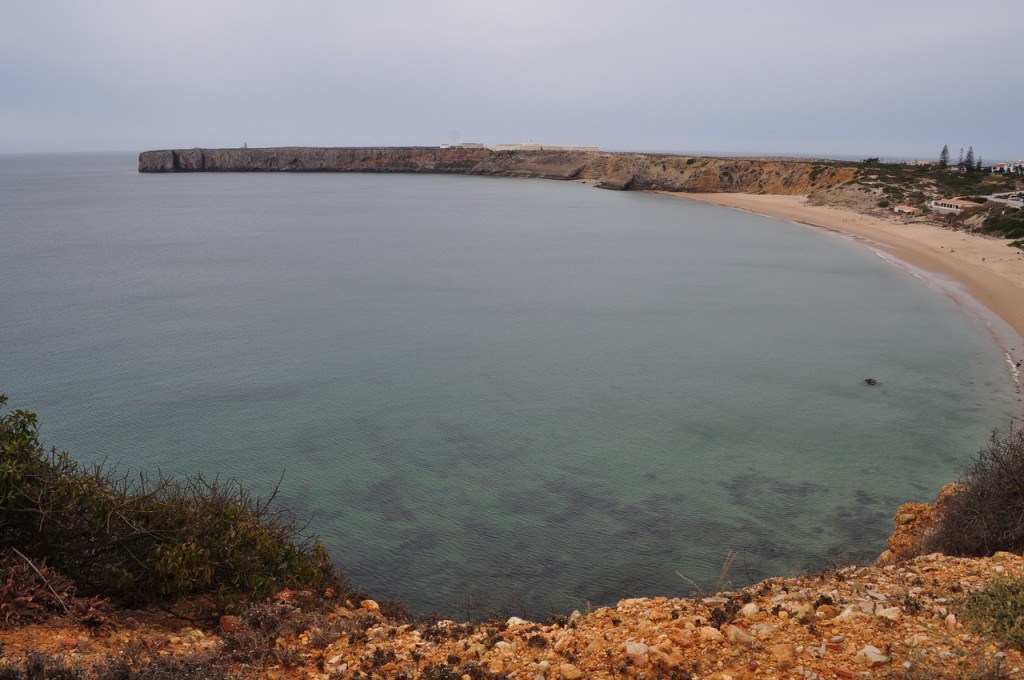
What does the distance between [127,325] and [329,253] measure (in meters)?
19.6

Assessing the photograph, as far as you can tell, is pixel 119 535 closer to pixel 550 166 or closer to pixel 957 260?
pixel 957 260

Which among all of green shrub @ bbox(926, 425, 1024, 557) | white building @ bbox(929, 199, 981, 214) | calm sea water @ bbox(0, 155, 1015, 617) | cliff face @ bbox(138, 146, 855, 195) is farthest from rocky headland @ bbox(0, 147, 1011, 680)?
cliff face @ bbox(138, 146, 855, 195)

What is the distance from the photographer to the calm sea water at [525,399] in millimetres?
11930

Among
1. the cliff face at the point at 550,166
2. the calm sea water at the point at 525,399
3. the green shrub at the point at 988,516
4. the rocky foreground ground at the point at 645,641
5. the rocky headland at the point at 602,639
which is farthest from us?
the cliff face at the point at 550,166

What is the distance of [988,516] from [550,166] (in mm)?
124670

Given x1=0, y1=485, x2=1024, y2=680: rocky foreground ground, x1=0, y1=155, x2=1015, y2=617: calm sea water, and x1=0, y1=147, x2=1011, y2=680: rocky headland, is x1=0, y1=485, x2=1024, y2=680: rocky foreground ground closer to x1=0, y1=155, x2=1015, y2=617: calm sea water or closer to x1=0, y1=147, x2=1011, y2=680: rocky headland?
x1=0, y1=147, x2=1011, y2=680: rocky headland

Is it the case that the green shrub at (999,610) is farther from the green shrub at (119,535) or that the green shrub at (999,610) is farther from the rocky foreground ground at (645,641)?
the green shrub at (119,535)

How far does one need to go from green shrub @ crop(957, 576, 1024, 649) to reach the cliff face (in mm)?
78380

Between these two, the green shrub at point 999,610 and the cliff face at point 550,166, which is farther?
the cliff face at point 550,166

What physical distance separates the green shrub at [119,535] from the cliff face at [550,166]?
8004cm

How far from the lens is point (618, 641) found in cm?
657

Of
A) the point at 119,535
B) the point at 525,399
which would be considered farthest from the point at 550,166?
the point at 119,535

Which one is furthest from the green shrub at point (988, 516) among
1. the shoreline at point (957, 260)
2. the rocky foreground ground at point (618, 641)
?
the shoreline at point (957, 260)

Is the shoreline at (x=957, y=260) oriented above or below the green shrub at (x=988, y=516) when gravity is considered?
above
